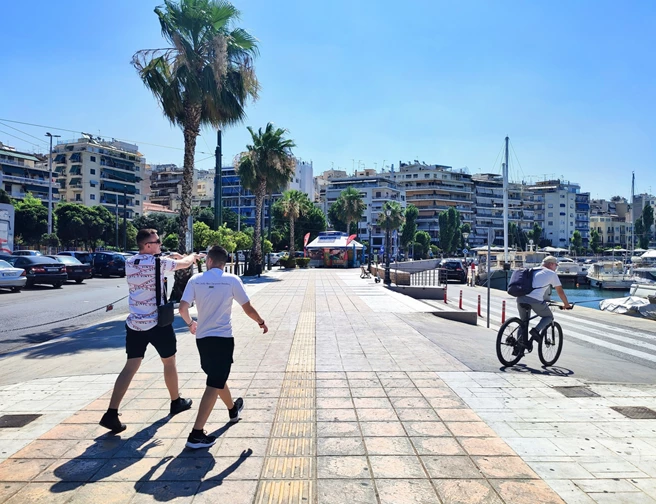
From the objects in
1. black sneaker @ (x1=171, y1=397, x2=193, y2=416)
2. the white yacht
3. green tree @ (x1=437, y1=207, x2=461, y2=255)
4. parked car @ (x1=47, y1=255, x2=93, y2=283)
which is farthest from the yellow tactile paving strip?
green tree @ (x1=437, y1=207, x2=461, y2=255)

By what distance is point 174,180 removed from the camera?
124 metres

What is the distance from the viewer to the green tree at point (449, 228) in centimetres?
9869

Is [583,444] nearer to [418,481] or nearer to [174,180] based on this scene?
[418,481]

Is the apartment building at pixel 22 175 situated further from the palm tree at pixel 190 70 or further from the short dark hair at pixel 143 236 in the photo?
the short dark hair at pixel 143 236

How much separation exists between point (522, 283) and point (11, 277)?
62.4 feet

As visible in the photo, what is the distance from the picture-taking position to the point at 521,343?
25.1ft

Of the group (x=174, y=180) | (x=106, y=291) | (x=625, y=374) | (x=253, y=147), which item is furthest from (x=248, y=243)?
(x=174, y=180)

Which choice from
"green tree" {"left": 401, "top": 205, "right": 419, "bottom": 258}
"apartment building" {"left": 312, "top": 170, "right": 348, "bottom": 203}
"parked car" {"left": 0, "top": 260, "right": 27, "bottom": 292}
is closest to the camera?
"parked car" {"left": 0, "top": 260, "right": 27, "bottom": 292}

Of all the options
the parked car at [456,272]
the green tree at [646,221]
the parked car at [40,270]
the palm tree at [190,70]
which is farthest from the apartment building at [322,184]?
the palm tree at [190,70]

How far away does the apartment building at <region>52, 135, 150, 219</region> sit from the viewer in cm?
9025

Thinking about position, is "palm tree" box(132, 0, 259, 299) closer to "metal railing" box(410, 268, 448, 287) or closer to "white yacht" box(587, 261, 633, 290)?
"metal railing" box(410, 268, 448, 287)

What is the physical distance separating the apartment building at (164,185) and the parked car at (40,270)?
323 ft

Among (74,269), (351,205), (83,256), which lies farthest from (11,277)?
(351,205)

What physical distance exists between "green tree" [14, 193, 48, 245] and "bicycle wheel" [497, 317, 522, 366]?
5702 centimetres
